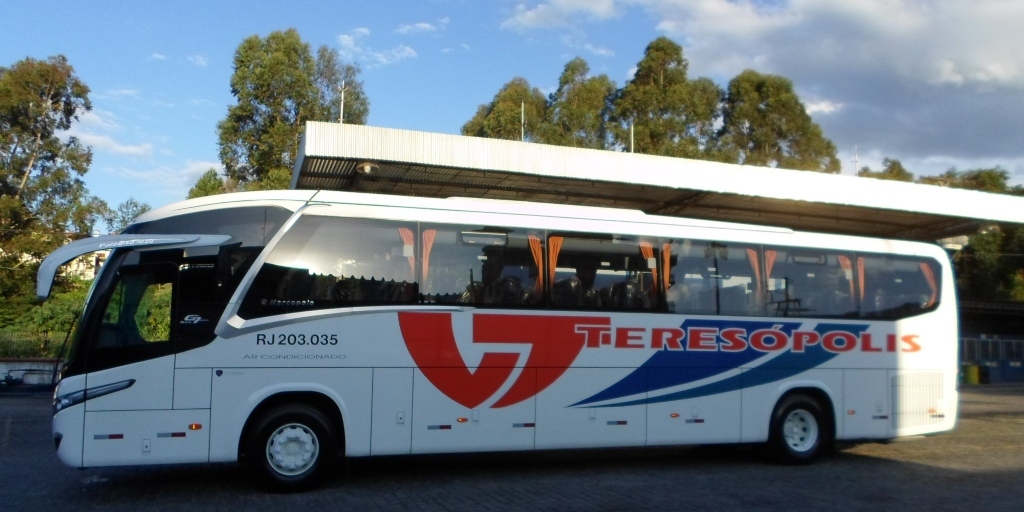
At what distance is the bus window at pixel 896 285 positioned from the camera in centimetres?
1212

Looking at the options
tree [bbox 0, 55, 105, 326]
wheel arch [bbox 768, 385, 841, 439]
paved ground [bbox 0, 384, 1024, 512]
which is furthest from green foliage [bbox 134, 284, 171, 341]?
tree [bbox 0, 55, 105, 326]

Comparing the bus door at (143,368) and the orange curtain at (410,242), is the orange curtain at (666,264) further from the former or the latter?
the bus door at (143,368)

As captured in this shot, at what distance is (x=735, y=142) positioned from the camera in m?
46.4

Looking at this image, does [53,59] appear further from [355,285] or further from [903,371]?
[903,371]

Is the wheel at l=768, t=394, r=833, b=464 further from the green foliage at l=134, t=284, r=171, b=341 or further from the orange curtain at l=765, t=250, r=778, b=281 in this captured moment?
the green foliage at l=134, t=284, r=171, b=341

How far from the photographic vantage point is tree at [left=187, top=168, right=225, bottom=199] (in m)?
42.1

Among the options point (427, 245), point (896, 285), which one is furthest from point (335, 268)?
point (896, 285)

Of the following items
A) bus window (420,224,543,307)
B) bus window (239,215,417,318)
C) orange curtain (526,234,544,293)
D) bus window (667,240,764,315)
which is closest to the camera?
bus window (239,215,417,318)

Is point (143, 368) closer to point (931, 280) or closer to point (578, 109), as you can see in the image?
point (931, 280)

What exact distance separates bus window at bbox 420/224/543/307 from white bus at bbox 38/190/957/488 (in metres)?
0.03

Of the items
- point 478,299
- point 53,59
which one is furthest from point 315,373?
point 53,59

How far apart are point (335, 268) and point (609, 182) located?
10.2m

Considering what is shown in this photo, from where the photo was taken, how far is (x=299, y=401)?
9289mm

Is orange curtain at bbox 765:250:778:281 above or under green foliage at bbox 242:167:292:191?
under
